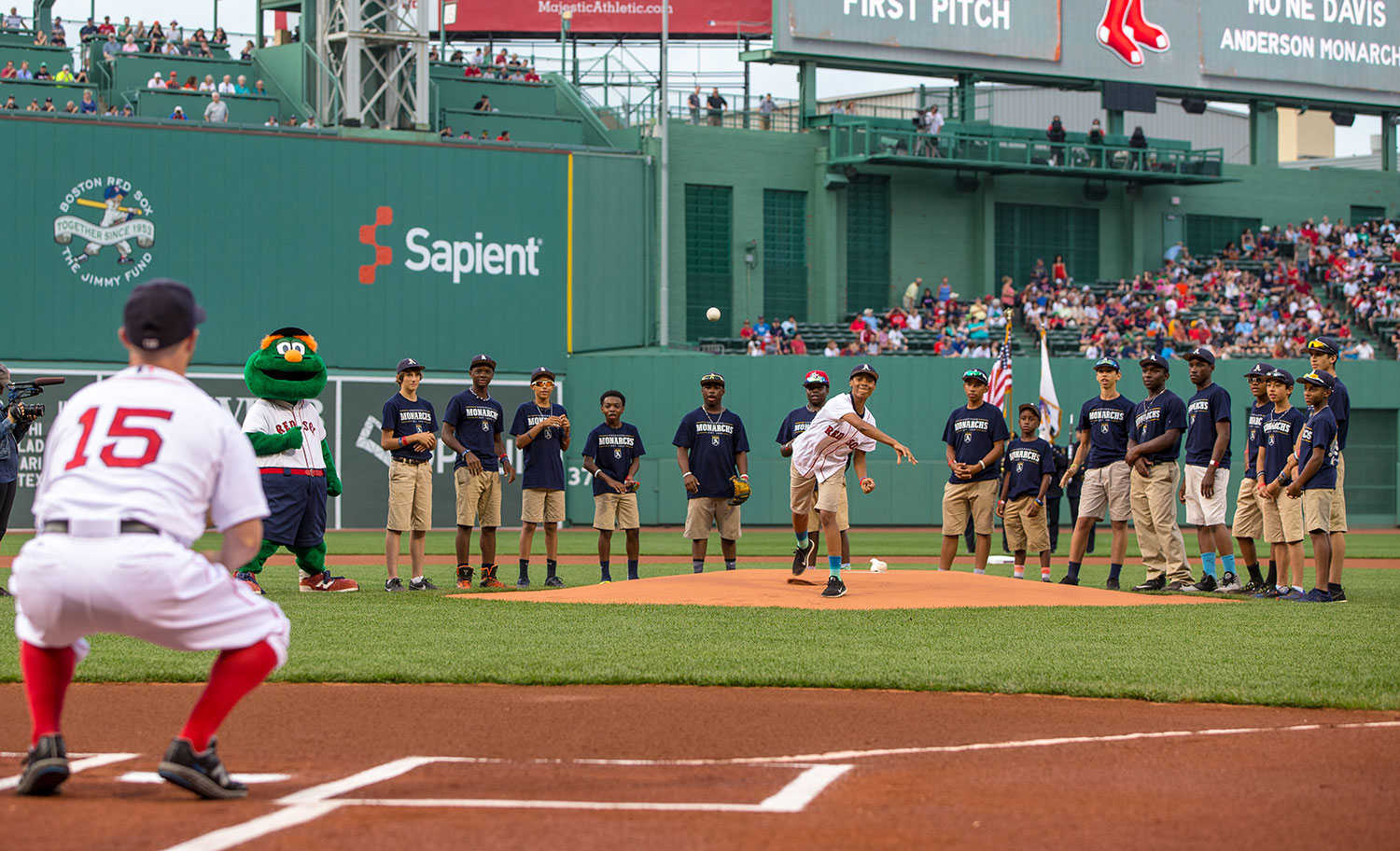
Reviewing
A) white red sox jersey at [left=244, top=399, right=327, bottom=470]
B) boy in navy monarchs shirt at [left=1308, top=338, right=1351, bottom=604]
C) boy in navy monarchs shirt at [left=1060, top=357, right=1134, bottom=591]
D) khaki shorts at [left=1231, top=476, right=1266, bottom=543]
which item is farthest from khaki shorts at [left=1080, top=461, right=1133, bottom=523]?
white red sox jersey at [left=244, top=399, right=327, bottom=470]

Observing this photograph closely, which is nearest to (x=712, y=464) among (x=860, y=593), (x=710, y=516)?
(x=710, y=516)

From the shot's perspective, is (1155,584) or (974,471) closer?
(1155,584)

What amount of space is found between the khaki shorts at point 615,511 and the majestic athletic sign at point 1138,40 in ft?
70.0

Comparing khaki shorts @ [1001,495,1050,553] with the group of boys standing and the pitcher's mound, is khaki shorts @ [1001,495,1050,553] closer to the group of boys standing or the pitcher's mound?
the group of boys standing

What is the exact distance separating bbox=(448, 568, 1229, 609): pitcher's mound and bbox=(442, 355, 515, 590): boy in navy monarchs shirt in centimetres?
91

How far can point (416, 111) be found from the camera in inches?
1189

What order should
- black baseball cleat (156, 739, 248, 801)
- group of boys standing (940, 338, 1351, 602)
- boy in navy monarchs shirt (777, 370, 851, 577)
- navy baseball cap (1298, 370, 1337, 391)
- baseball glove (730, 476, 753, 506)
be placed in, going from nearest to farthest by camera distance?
black baseball cleat (156, 739, 248, 801) < navy baseball cap (1298, 370, 1337, 391) < group of boys standing (940, 338, 1351, 602) < boy in navy monarchs shirt (777, 370, 851, 577) < baseball glove (730, 476, 753, 506)

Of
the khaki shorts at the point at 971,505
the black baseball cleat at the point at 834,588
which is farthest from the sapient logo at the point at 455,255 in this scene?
the black baseball cleat at the point at 834,588

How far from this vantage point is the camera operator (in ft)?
41.1

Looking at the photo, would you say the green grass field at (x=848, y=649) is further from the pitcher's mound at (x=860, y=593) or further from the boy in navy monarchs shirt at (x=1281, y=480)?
the boy in navy monarchs shirt at (x=1281, y=480)

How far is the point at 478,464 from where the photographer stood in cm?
1364

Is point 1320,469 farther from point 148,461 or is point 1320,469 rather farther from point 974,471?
point 148,461

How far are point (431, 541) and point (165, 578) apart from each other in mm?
19241

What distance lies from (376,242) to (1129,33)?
66.6 feet
